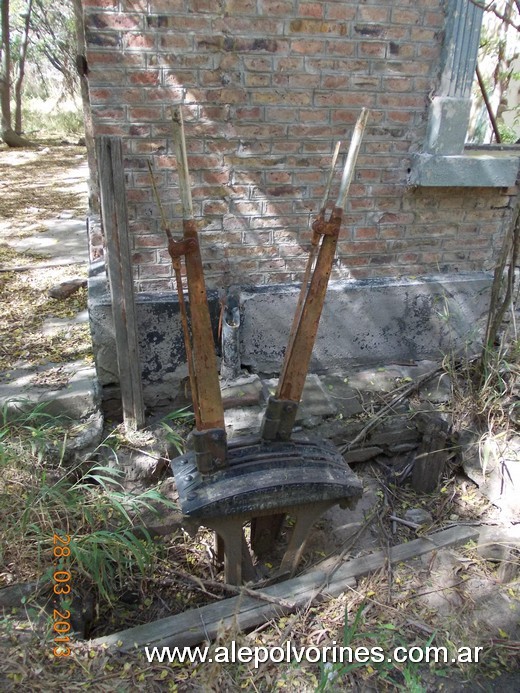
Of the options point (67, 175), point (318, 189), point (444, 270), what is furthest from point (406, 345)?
point (67, 175)

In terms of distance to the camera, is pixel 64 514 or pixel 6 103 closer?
pixel 64 514

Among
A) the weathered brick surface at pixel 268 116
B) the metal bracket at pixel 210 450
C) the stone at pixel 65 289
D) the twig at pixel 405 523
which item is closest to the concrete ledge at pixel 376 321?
the weathered brick surface at pixel 268 116

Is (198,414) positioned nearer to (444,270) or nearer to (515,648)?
(515,648)

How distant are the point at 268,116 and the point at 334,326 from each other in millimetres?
1239

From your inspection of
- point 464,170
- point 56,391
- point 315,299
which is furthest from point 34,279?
point 464,170

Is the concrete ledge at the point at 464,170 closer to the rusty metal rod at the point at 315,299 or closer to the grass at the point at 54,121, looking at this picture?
the rusty metal rod at the point at 315,299

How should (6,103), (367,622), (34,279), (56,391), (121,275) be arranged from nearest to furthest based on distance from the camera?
(367,622), (121,275), (56,391), (34,279), (6,103)

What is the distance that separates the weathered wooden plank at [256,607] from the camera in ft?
6.35

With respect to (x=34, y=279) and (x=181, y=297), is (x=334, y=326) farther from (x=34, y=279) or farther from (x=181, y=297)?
(x=34, y=279)

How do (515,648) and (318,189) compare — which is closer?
(515,648)

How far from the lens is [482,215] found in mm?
3275

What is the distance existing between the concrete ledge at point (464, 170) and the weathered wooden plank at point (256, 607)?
187cm

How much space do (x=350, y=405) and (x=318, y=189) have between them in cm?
121

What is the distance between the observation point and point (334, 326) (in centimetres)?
322
